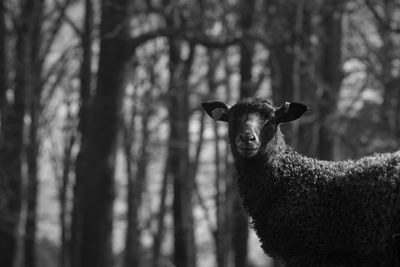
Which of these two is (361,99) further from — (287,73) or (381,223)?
(381,223)

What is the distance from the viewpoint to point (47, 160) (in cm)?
3428

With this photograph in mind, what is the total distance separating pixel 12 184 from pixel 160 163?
11890 millimetres

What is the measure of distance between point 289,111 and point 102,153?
12.2m

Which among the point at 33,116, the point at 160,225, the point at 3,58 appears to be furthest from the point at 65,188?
the point at 3,58

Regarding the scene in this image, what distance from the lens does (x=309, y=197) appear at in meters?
9.14

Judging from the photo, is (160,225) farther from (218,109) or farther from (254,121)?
(254,121)

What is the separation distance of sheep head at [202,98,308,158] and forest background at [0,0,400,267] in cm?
1077

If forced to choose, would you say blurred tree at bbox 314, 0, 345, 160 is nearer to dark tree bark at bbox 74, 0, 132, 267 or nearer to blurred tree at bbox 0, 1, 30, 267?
dark tree bark at bbox 74, 0, 132, 267

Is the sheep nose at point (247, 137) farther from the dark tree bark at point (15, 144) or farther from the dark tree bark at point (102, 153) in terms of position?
the dark tree bark at point (15, 144)

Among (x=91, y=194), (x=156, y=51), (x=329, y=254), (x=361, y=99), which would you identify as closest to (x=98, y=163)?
(x=91, y=194)

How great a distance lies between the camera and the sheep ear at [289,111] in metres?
9.63

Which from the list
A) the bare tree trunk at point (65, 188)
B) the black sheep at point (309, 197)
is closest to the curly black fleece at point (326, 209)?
the black sheep at point (309, 197)

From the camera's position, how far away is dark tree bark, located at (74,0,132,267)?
21.2m

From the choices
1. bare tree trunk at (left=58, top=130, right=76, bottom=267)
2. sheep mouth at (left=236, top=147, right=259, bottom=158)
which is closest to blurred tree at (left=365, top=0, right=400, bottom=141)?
bare tree trunk at (left=58, top=130, right=76, bottom=267)
